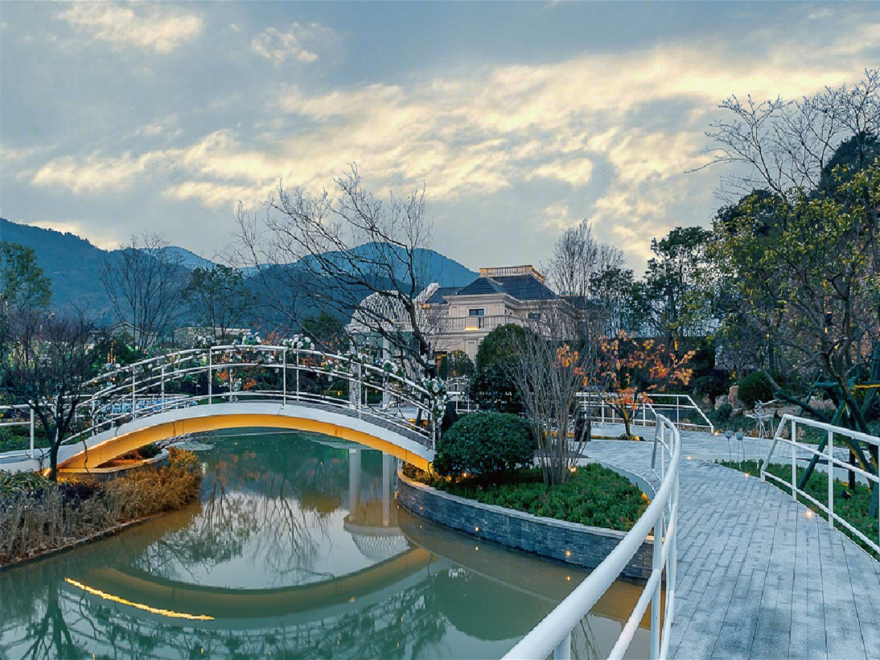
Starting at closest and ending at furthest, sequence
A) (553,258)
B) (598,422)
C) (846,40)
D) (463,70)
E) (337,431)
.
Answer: (846,40), (337,431), (463,70), (598,422), (553,258)

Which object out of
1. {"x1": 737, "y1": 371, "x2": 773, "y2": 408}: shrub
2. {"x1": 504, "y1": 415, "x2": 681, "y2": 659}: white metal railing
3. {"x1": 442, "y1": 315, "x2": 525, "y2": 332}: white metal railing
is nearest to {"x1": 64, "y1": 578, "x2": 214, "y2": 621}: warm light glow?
{"x1": 504, "y1": 415, "x2": 681, "y2": 659}: white metal railing

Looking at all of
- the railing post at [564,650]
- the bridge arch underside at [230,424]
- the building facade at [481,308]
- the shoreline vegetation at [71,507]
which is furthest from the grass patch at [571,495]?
the building facade at [481,308]

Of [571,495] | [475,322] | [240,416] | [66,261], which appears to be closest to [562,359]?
[571,495]

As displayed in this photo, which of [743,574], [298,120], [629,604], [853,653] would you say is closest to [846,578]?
[743,574]

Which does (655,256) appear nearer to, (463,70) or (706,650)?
(463,70)

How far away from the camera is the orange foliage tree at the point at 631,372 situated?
15.3m

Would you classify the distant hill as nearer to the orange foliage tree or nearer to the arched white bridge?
the orange foliage tree

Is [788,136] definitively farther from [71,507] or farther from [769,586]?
[71,507]

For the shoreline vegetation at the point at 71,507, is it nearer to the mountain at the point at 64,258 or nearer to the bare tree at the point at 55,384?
the bare tree at the point at 55,384

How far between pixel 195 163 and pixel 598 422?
613 inches

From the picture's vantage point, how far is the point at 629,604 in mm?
6559

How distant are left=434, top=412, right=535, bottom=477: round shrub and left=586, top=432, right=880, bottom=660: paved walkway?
265 centimetres

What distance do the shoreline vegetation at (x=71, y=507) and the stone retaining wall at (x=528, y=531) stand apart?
4.26 metres

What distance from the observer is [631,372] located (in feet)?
72.6
